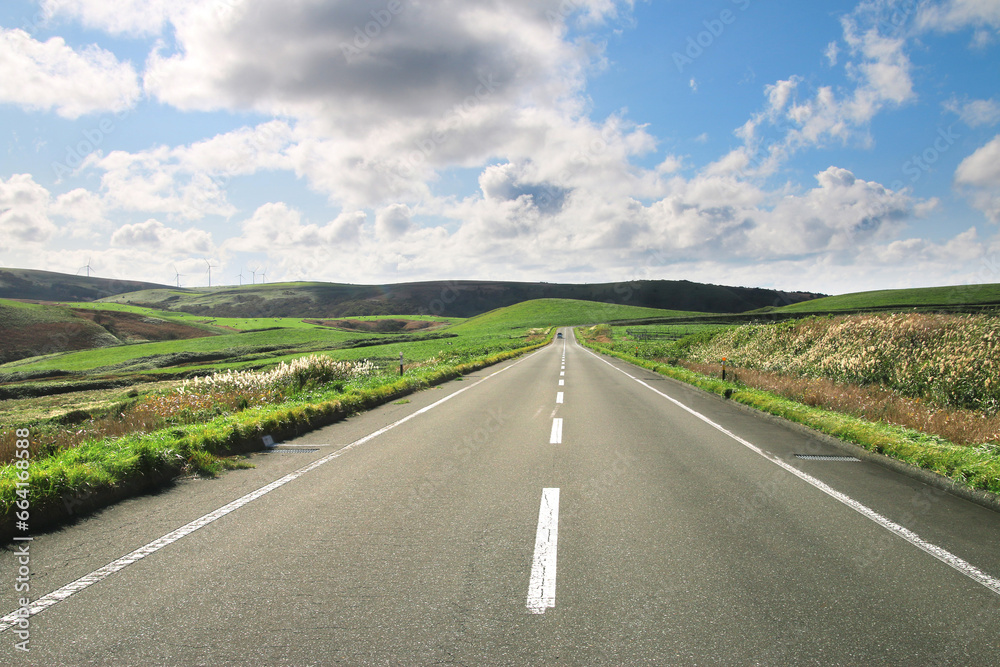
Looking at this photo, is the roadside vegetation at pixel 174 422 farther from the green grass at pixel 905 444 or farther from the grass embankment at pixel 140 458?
the green grass at pixel 905 444

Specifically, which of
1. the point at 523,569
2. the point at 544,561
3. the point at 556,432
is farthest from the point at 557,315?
the point at 523,569

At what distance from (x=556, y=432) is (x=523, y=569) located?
5.98 meters

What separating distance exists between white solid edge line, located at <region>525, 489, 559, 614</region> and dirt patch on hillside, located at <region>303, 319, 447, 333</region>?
11052 cm

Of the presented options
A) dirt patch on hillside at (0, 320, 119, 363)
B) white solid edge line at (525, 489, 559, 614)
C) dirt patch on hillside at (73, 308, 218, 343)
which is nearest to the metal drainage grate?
white solid edge line at (525, 489, 559, 614)

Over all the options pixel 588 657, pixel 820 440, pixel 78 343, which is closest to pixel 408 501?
pixel 588 657

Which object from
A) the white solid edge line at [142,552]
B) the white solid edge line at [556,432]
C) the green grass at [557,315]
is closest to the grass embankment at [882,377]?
the white solid edge line at [556,432]

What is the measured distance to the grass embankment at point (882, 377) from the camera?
7125 mm

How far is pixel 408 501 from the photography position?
5.45 m

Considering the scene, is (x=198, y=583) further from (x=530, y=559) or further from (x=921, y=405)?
(x=921, y=405)

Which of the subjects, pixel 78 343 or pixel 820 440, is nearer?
pixel 820 440

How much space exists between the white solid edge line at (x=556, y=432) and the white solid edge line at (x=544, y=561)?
3.30 meters

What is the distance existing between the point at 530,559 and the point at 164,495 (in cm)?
452

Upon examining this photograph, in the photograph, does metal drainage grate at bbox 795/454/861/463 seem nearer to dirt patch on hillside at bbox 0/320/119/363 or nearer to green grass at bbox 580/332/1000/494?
green grass at bbox 580/332/1000/494

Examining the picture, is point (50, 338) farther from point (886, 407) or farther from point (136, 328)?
point (886, 407)
